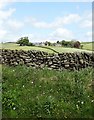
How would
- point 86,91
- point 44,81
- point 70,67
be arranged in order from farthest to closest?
point 70,67, point 44,81, point 86,91

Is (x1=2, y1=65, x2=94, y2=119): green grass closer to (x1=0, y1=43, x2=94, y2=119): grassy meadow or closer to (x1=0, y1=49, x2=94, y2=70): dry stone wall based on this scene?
(x1=0, y1=43, x2=94, y2=119): grassy meadow

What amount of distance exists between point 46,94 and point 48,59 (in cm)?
722

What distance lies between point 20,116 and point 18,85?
2.67 meters

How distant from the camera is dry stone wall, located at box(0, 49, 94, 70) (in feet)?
67.7

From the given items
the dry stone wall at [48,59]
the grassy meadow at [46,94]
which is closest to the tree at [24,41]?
the dry stone wall at [48,59]

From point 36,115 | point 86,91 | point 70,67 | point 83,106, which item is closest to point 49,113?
point 36,115

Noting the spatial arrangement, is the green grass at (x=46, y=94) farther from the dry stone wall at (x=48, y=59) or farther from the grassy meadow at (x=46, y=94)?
the dry stone wall at (x=48, y=59)

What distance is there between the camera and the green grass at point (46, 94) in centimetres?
1314

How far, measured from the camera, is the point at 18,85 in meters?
15.4

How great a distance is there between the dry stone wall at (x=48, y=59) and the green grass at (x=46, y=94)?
3135 mm

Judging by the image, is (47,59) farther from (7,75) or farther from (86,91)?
(86,91)

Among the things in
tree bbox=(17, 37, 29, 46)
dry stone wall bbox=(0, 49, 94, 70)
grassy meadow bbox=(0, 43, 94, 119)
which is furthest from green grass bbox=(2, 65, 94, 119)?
tree bbox=(17, 37, 29, 46)

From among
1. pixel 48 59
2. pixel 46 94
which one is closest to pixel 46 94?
pixel 46 94

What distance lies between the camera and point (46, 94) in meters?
14.6
